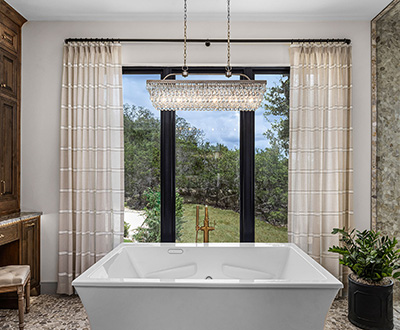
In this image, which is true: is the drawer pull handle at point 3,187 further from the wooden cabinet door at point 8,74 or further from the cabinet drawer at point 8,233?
the wooden cabinet door at point 8,74

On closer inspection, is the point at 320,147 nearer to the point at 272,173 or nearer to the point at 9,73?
the point at 272,173

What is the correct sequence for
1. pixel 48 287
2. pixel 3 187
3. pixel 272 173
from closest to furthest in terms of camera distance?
pixel 3 187, pixel 48 287, pixel 272 173

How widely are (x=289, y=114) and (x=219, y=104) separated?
1.23 metres

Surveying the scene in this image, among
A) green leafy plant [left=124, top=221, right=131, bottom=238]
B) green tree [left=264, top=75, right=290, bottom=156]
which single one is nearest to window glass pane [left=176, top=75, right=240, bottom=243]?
green tree [left=264, top=75, right=290, bottom=156]

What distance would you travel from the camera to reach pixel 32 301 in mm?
2969

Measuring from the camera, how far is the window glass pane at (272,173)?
328 centimetres

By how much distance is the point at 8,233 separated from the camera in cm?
269

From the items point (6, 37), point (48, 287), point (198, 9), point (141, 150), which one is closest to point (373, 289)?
point (141, 150)

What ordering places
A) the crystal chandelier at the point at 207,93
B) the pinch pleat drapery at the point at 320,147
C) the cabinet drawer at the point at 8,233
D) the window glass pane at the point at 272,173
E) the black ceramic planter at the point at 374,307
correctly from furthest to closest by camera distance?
1. the window glass pane at the point at 272,173
2. the pinch pleat drapery at the point at 320,147
3. the cabinet drawer at the point at 8,233
4. the black ceramic planter at the point at 374,307
5. the crystal chandelier at the point at 207,93

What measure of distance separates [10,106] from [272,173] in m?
2.83

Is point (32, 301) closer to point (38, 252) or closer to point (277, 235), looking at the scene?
point (38, 252)

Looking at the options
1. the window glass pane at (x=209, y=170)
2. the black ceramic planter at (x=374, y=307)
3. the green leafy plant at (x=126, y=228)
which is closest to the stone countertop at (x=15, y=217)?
the green leafy plant at (x=126, y=228)

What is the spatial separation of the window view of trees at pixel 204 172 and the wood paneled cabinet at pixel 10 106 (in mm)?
1118

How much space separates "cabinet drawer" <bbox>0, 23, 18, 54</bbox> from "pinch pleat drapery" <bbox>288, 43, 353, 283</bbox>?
9.48 feet
